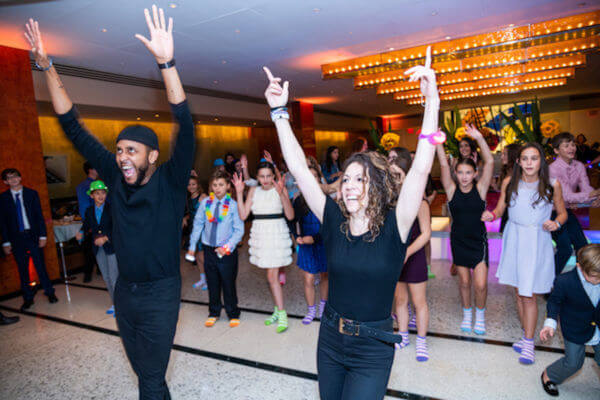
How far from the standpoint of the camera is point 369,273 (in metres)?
1.44

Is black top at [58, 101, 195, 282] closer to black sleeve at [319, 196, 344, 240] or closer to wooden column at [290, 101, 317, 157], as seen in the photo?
black sleeve at [319, 196, 344, 240]

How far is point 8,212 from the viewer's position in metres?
4.54

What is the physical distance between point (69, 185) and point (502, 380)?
9.40m

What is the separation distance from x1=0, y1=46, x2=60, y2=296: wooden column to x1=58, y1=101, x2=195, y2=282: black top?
4.73m

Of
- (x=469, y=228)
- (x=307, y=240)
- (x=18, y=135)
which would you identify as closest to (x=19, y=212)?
(x=18, y=135)

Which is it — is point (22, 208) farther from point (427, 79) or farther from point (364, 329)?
point (427, 79)

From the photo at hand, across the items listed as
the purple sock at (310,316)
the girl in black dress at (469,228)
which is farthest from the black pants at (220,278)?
the girl in black dress at (469,228)

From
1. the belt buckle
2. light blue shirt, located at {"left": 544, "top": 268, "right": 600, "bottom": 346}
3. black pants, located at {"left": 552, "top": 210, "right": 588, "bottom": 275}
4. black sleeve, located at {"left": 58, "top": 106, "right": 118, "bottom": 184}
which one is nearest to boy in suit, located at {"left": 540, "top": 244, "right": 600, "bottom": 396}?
light blue shirt, located at {"left": 544, "top": 268, "right": 600, "bottom": 346}

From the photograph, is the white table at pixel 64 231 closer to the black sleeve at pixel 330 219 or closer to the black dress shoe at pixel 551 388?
the black sleeve at pixel 330 219

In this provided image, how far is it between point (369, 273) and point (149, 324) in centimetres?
104

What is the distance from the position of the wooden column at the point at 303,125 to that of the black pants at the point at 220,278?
849 centimetres

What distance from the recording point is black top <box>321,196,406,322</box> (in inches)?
56.9

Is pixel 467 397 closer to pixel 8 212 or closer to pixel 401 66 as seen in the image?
pixel 8 212

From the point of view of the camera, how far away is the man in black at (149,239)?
170cm
